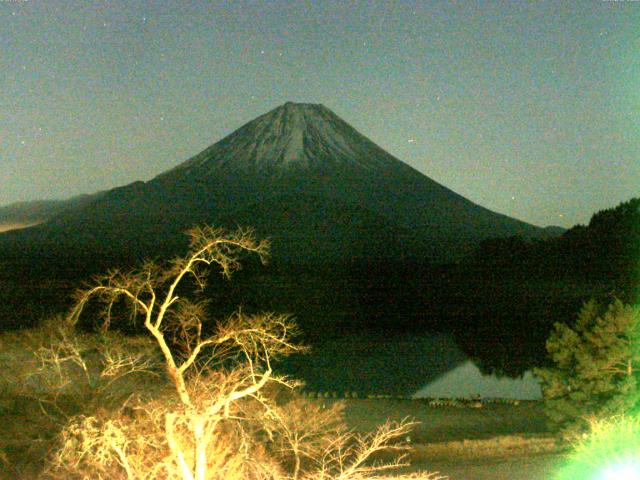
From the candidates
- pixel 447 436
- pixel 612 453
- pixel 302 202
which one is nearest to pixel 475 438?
pixel 447 436

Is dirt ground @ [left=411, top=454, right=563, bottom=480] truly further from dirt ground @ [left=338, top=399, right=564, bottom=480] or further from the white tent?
the white tent

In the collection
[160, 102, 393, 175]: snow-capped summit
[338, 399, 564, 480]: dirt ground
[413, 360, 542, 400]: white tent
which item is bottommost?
[413, 360, 542, 400]: white tent

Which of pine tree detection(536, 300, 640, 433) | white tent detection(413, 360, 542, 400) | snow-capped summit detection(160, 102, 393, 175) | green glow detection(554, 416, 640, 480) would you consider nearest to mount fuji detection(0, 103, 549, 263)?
snow-capped summit detection(160, 102, 393, 175)

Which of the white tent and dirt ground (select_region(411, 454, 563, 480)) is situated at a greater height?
dirt ground (select_region(411, 454, 563, 480))

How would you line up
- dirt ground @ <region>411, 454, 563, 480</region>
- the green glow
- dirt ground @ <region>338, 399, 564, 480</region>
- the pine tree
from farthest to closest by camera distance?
dirt ground @ <region>338, 399, 564, 480</region> → the pine tree → dirt ground @ <region>411, 454, 563, 480</region> → the green glow

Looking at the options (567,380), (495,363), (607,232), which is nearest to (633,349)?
(567,380)

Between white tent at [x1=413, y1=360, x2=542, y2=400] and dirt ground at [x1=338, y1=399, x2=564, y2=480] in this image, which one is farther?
white tent at [x1=413, y1=360, x2=542, y2=400]

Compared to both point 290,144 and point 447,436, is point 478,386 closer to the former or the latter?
point 447,436

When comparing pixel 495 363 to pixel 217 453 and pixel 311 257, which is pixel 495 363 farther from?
pixel 311 257
